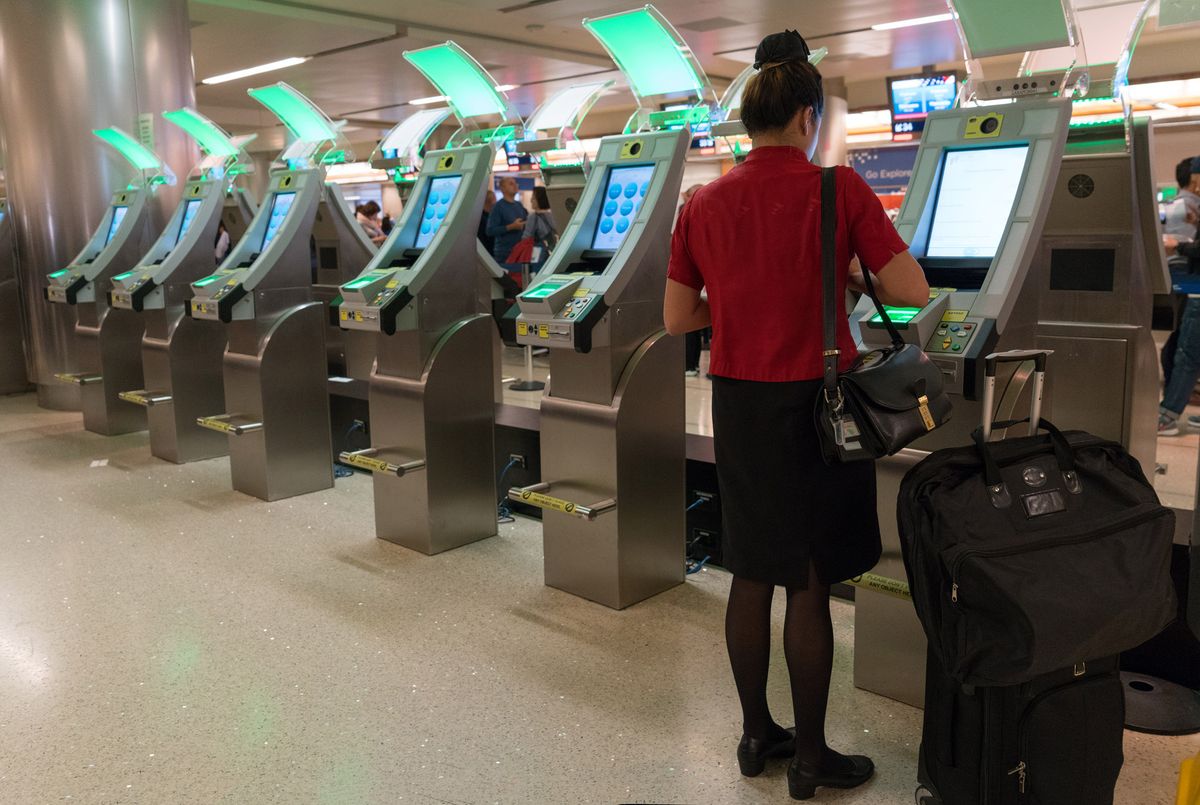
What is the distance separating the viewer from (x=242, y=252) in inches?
202

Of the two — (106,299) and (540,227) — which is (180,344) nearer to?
(106,299)

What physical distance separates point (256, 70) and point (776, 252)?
38.8 feet

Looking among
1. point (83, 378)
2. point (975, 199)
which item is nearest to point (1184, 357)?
point (975, 199)

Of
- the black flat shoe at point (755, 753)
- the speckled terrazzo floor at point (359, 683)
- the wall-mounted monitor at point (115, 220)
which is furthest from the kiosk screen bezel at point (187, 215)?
Answer: the black flat shoe at point (755, 753)

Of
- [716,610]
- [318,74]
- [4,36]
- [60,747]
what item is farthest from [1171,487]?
[318,74]

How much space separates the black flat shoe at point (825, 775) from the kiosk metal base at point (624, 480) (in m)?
1.18

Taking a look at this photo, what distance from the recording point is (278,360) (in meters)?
4.71

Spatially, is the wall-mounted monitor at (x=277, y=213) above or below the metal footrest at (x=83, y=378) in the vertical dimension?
above

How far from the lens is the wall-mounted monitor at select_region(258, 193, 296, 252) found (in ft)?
16.8

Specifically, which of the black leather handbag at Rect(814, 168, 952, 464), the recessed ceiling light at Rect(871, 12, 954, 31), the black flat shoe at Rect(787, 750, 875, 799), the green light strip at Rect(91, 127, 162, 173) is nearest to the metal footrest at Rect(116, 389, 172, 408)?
the green light strip at Rect(91, 127, 162, 173)

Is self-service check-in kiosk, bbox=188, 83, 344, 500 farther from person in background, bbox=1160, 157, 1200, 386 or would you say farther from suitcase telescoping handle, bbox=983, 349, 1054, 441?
person in background, bbox=1160, 157, 1200, 386

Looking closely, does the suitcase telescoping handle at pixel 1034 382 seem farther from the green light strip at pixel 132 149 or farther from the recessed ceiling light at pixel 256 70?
the recessed ceiling light at pixel 256 70

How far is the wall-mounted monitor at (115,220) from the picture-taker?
6473mm

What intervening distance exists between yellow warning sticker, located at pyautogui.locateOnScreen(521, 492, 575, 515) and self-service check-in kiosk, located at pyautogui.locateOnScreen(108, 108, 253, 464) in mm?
2950
